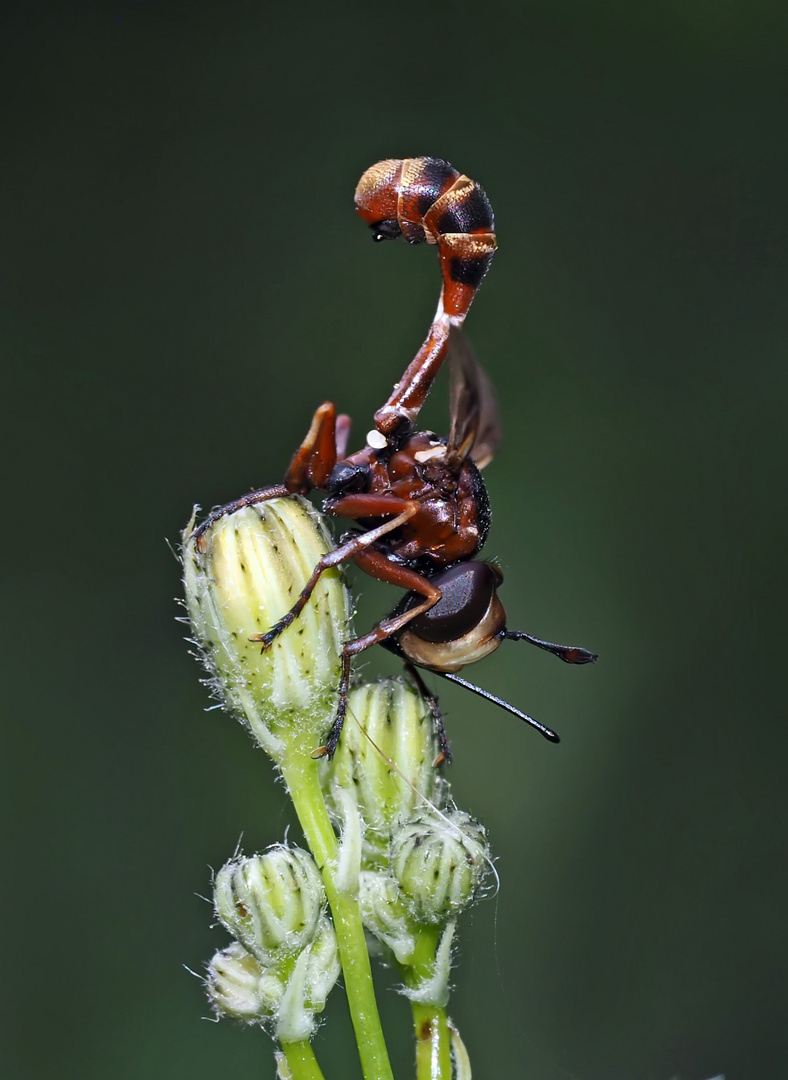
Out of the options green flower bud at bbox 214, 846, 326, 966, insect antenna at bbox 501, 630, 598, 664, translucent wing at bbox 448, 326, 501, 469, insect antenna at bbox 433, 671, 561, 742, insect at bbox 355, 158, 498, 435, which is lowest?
green flower bud at bbox 214, 846, 326, 966

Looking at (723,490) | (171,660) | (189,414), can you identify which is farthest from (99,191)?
(723,490)

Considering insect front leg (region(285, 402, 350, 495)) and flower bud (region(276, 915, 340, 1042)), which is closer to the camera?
flower bud (region(276, 915, 340, 1042))

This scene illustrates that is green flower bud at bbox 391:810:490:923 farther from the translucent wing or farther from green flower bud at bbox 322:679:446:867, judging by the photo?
the translucent wing

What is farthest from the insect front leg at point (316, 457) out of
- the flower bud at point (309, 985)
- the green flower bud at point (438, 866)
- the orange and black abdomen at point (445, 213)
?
the flower bud at point (309, 985)

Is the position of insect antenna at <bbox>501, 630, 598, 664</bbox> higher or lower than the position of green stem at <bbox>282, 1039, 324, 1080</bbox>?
higher

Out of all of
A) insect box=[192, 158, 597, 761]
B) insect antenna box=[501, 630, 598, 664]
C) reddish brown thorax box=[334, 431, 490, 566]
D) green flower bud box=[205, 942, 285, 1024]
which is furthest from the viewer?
insect antenna box=[501, 630, 598, 664]

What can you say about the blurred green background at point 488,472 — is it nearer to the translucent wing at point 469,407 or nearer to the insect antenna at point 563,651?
the insect antenna at point 563,651

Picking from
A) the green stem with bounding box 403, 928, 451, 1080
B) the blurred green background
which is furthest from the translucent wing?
the blurred green background
